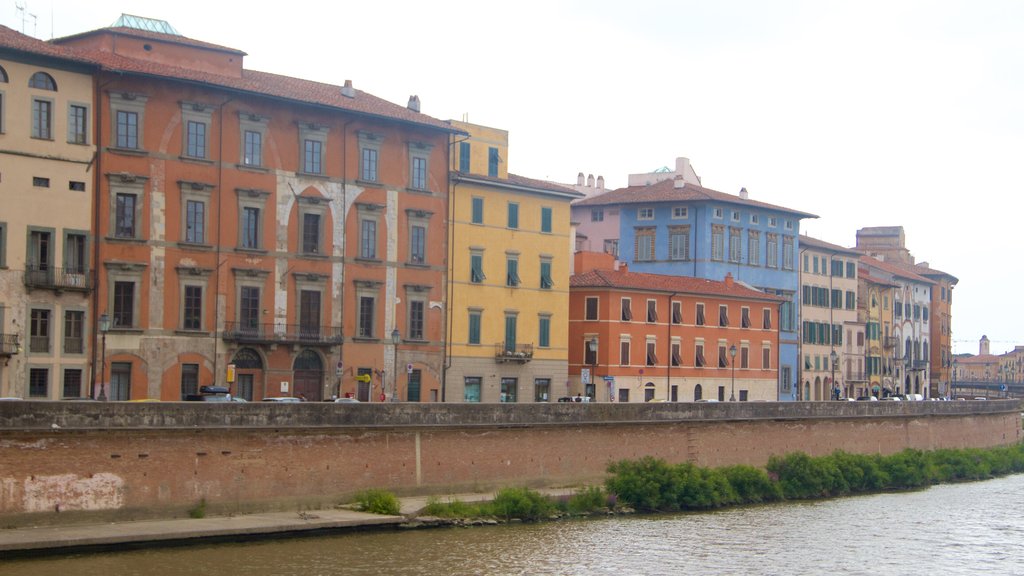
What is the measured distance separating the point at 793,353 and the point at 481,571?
184ft

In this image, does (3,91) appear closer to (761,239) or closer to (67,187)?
(67,187)

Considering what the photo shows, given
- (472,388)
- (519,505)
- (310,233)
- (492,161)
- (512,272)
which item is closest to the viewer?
(519,505)

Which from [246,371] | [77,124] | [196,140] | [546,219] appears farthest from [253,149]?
[546,219]

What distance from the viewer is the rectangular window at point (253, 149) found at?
5344 centimetres

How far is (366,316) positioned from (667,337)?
19.9 meters

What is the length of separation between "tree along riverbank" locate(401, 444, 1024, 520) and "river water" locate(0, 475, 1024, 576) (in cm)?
74

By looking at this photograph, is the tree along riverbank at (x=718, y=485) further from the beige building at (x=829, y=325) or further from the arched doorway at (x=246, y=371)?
the beige building at (x=829, y=325)

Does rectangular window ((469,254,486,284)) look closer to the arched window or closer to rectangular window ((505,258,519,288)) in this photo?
rectangular window ((505,258,519,288))

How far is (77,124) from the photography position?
160 feet

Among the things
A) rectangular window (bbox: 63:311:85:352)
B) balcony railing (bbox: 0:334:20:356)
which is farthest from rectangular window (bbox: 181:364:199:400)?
balcony railing (bbox: 0:334:20:356)

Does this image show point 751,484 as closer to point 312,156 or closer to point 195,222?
point 312,156

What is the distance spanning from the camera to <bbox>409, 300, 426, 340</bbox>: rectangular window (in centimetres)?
5897

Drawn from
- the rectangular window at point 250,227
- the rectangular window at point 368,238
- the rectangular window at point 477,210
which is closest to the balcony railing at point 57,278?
the rectangular window at point 250,227

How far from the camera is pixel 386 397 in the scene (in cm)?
5734
